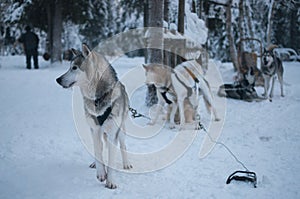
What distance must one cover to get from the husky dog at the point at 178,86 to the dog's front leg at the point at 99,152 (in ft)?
9.00

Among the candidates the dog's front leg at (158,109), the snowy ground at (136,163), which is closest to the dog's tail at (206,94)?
the snowy ground at (136,163)

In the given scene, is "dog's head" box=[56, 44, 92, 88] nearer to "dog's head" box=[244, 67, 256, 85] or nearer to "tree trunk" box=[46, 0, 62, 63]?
"dog's head" box=[244, 67, 256, 85]

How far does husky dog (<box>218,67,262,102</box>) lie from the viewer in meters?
9.48

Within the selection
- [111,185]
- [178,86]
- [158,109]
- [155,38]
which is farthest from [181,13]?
[111,185]

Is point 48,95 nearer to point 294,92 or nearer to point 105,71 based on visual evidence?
point 105,71

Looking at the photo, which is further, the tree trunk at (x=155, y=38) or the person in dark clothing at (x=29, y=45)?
the person in dark clothing at (x=29, y=45)

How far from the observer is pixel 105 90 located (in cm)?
350

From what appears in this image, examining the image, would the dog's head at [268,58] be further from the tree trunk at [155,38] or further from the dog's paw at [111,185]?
the dog's paw at [111,185]

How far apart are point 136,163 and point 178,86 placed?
234cm

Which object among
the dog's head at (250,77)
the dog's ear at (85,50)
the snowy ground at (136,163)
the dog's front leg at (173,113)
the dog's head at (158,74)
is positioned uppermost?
the dog's ear at (85,50)

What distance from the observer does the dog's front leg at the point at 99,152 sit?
3597 millimetres

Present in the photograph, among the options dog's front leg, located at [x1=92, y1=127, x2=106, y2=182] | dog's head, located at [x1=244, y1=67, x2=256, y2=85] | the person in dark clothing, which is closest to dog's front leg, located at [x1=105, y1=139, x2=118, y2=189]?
dog's front leg, located at [x1=92, y1=127, x2=106, y2=182]

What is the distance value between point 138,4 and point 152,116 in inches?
455

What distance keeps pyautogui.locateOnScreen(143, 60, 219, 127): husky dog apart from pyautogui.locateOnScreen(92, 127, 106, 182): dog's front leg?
2743 millimetres
